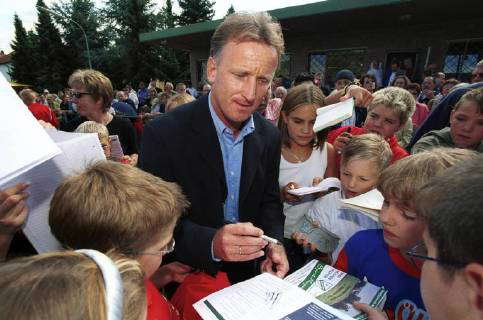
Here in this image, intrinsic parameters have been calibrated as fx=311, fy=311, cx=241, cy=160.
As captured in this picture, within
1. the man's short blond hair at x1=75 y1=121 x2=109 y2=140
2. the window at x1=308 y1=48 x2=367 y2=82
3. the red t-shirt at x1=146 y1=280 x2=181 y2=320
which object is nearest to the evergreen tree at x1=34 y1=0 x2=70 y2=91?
the window at x1=308 y1=48 x2=367 y2=82

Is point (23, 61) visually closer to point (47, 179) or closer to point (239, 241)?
point (47, 179)

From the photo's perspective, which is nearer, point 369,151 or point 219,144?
point 219,144

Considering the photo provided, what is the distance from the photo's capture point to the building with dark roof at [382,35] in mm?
10602

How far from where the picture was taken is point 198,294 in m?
1.43

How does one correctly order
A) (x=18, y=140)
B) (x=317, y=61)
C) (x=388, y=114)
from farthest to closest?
(x=317, y=61) → (x=388, y=114) → (x=18, y=140)

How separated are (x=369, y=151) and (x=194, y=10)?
121 ft

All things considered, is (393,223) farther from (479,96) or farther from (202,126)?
(479,96)

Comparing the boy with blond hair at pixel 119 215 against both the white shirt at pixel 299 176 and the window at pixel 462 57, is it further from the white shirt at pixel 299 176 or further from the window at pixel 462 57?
the window at pixel 462 57

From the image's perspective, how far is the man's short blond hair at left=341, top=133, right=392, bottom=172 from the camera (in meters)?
2.11

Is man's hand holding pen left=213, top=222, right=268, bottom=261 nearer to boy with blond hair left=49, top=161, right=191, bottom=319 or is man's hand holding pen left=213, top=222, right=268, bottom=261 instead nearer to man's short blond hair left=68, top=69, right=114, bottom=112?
boy with blond hair left=49, top=161, right=191, bottom=319

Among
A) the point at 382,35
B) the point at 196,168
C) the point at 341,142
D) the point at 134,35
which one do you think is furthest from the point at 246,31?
the point at 134,35

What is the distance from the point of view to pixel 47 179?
1345 mm

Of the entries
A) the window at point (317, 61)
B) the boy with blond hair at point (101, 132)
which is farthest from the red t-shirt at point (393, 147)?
the window at point (317, 61)

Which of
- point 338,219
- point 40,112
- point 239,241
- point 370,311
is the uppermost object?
point 239,241
